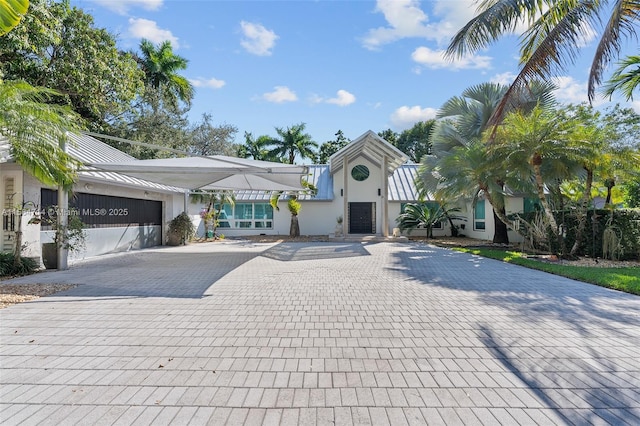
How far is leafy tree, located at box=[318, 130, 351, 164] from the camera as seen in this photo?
138 feet

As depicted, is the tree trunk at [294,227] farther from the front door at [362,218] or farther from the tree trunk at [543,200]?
the tree trunk at [543,200]

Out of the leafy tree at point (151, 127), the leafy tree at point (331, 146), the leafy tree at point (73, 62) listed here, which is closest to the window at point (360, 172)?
the leafy tree at point (151, 127)

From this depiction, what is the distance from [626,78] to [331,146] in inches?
1298

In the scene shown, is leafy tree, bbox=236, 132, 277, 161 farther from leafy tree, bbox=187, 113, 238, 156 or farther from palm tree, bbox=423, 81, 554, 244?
palm tree, bbox=423, 81, 554, 244

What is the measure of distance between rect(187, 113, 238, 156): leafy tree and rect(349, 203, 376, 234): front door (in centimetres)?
1355

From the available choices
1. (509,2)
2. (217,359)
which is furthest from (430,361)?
(509,2)

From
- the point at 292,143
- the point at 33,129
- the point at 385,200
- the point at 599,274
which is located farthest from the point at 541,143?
the point at 292,143

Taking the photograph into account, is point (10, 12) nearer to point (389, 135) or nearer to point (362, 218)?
point (362, 218)

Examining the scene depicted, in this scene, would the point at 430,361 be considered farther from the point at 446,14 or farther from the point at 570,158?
the point at 446,14

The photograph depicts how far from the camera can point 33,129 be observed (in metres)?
6.47

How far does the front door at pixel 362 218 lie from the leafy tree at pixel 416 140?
2010cm

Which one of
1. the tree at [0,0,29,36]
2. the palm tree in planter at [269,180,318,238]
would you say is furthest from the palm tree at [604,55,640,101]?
the tree at [0,0,29,36]

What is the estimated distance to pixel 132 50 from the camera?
2531cm

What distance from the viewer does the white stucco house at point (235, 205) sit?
365 inches
